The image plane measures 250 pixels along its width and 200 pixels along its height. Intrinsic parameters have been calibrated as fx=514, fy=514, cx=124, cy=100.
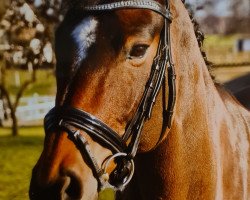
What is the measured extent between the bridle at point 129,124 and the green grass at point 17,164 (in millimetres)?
3759

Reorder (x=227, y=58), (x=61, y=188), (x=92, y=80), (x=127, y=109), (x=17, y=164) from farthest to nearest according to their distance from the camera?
(x=227, y=58) → (x=17, y=164) → (x=127, y=109) → (x=92, y=80) → (x=61, y=188)

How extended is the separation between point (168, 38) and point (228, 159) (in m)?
0.96

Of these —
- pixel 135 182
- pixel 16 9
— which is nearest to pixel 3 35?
pixel 16 9

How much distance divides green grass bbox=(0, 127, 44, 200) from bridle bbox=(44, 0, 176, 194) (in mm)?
3759

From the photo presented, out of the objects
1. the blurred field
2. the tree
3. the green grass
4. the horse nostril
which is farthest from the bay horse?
the blurred field

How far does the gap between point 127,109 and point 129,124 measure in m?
0.07

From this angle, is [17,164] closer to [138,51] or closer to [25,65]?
[25,65]

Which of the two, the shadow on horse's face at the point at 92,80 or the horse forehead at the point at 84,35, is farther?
the horse forehead at the point at 84,35

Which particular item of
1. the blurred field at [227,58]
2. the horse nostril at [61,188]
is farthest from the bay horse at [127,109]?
the blurred field at [227,58]

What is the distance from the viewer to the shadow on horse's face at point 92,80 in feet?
6.91

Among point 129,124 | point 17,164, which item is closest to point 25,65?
point 17,164

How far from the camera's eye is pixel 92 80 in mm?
2211

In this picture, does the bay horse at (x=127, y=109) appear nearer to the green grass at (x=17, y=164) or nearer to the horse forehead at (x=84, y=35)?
the horse forehead at (x=84, y=35)

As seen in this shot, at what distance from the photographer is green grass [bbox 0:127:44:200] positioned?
27.7ft
